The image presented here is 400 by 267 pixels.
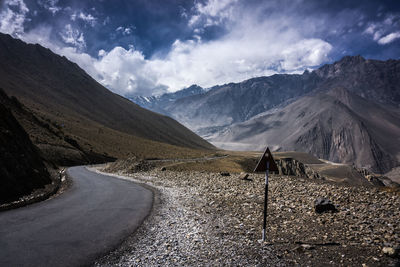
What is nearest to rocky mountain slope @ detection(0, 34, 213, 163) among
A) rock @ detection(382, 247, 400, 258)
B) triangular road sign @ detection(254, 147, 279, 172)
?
triangular road sign @ detection(254, 147, 279, 172)

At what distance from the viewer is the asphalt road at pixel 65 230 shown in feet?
22.5

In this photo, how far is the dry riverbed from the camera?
22.7 ft

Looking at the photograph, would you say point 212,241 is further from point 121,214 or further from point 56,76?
point 56,76

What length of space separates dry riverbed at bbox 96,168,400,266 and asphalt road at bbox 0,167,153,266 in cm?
74

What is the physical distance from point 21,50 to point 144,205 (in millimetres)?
243321

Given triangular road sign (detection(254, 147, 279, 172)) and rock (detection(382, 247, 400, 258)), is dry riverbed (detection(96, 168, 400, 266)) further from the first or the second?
triangular road sign (detection(254, 147, 279, 172))

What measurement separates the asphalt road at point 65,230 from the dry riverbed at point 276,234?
74cm

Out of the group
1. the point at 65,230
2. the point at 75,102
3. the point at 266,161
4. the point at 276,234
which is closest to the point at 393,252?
the point at 276,234

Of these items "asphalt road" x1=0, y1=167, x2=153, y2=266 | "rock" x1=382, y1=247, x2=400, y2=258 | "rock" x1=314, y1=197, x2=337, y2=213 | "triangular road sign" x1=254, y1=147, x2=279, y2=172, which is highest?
"triangular road sign" x1=254, y1=147, x2=279, y2=172

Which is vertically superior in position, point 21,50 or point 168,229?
point 21,50

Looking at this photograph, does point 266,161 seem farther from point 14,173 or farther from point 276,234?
point 14,173

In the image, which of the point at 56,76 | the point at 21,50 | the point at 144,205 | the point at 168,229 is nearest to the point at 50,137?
the point at 144,205

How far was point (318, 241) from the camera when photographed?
7.87 m

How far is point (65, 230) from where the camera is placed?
9047 mm
